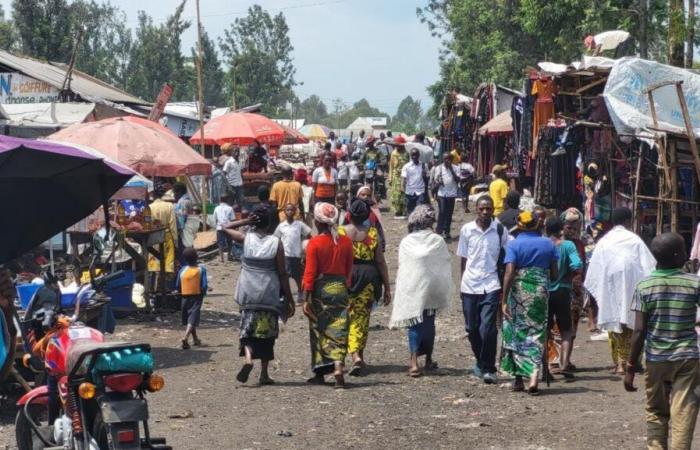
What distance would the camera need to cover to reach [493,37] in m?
39.9

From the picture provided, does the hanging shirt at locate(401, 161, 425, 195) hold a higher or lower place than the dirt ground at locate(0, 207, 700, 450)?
higher

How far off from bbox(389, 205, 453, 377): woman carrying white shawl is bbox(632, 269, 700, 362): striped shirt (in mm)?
4144

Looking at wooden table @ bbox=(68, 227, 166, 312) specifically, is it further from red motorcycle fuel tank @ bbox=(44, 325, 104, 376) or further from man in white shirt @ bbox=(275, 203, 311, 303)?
red motorcycle fuel tank @ bbox=(44, 325, 104, 376)

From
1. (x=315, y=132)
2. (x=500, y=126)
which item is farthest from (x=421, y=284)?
(x=315, y=132)

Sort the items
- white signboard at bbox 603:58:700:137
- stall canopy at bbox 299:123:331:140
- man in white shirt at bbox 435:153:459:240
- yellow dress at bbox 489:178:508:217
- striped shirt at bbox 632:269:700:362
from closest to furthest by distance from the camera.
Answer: striped shirt at bbox 632:269:700:362, white signboard at bbox 603:58:700:137, yellow dress at bbox 489:178:508:217, man in white shirt at bbox 435:153:459:240, stall canopy at bbox 299:123:331:140

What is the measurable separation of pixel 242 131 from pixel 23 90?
6344mm

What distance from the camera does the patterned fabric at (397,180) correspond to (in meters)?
26.7

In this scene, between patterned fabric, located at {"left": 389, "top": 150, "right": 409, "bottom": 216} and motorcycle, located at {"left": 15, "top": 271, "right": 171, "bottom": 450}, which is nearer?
motorcycle, located at {"left": 15, "top": 271, "right": 171, "bottom": 450}

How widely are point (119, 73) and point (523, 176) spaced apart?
77.2 metres

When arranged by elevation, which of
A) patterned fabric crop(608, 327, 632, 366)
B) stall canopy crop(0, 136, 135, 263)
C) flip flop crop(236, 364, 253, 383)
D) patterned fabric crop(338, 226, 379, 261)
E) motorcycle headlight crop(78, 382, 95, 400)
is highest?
stall canopy crop(0, 136, 135, 263)

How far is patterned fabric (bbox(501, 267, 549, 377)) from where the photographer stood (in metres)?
9.99

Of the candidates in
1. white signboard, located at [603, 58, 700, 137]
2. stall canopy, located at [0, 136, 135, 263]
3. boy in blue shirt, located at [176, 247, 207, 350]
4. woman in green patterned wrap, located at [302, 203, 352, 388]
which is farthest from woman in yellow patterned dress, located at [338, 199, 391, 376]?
white signboard, located at [603, 58, 700, 137]

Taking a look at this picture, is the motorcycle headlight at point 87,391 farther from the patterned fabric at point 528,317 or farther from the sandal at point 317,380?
the patterned fabric at point 528,317

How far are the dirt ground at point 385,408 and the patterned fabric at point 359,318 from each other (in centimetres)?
38
